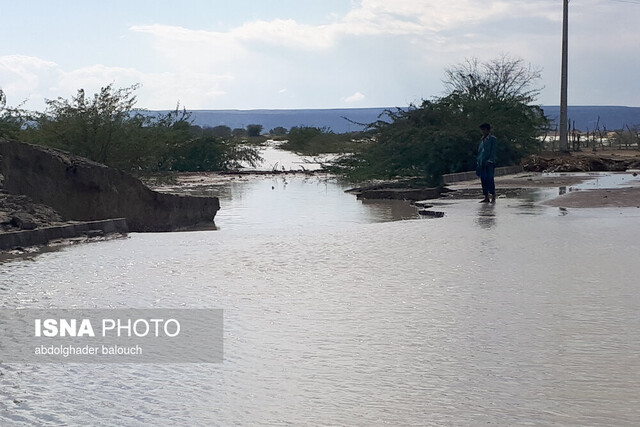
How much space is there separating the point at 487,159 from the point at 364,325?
14412 mm

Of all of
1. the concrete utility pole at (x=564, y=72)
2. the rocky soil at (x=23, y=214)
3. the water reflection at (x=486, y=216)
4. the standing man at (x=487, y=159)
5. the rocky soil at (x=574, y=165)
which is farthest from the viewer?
the concrete utility pole at (x=564, y=72)

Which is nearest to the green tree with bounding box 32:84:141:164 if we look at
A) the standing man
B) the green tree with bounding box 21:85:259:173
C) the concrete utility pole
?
the green tree with bounding box 21:85:259:173

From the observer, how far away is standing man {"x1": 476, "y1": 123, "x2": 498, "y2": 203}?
901 inches

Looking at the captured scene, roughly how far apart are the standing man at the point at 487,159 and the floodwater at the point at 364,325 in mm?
5775

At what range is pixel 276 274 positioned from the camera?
40.2 ft

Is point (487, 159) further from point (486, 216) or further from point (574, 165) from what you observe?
point (574, 165)

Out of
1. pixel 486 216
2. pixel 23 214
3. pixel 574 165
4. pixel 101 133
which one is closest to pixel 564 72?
pixel 574 165

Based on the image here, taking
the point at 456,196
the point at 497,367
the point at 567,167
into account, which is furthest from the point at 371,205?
the point at 497,367

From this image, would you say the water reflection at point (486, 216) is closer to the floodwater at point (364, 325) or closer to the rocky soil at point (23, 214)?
the floodwater at point (364, 325)

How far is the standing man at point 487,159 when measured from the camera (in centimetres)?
2289

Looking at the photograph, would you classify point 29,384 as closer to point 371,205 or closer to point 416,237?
point 416,237

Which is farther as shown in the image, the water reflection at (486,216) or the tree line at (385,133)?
the tree line at (385,133)

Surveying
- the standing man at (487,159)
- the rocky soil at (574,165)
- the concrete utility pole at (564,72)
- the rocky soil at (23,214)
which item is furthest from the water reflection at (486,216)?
the concrete utility pole at (564,72)

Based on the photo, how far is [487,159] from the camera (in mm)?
23062
